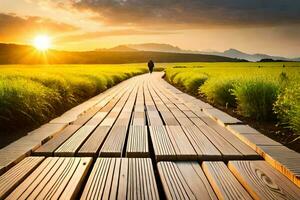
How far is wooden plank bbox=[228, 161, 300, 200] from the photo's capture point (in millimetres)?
2838

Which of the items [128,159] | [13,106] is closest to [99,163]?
[128,159]

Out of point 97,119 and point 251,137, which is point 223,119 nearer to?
point 251,137

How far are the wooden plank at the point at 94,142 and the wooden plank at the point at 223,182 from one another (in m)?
1.36

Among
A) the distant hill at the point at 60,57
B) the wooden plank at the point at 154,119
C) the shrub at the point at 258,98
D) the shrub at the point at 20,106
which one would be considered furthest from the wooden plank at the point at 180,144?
the distant hill at the point at 60,57

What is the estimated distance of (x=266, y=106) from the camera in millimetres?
→ 6863

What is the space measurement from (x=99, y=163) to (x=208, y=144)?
1.56 meters

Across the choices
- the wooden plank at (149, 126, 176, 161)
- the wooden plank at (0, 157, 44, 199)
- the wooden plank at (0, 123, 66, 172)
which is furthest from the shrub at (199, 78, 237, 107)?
the wooden plank at (0, 157, 44, 199)

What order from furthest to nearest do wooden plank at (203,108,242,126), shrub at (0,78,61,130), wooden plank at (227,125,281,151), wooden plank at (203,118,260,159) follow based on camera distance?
wooden plank at (203,108,242,126)
shrub at (0,78,61,130)
wooden plank at (227,125,281,151)
wooden plank at (203,118,260,159)

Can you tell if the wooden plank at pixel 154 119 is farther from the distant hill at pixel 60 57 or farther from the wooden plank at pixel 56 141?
the distant hill at pixel 60 57

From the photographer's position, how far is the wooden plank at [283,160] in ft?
10.7

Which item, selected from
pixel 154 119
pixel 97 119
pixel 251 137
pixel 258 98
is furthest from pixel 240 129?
pixel 97 119

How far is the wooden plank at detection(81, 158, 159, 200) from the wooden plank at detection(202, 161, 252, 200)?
0.52m

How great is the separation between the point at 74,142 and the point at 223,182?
229cm

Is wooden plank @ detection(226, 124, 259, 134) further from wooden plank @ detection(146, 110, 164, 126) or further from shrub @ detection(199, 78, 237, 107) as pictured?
shrub @ detection(199, 78, 237, 107)
